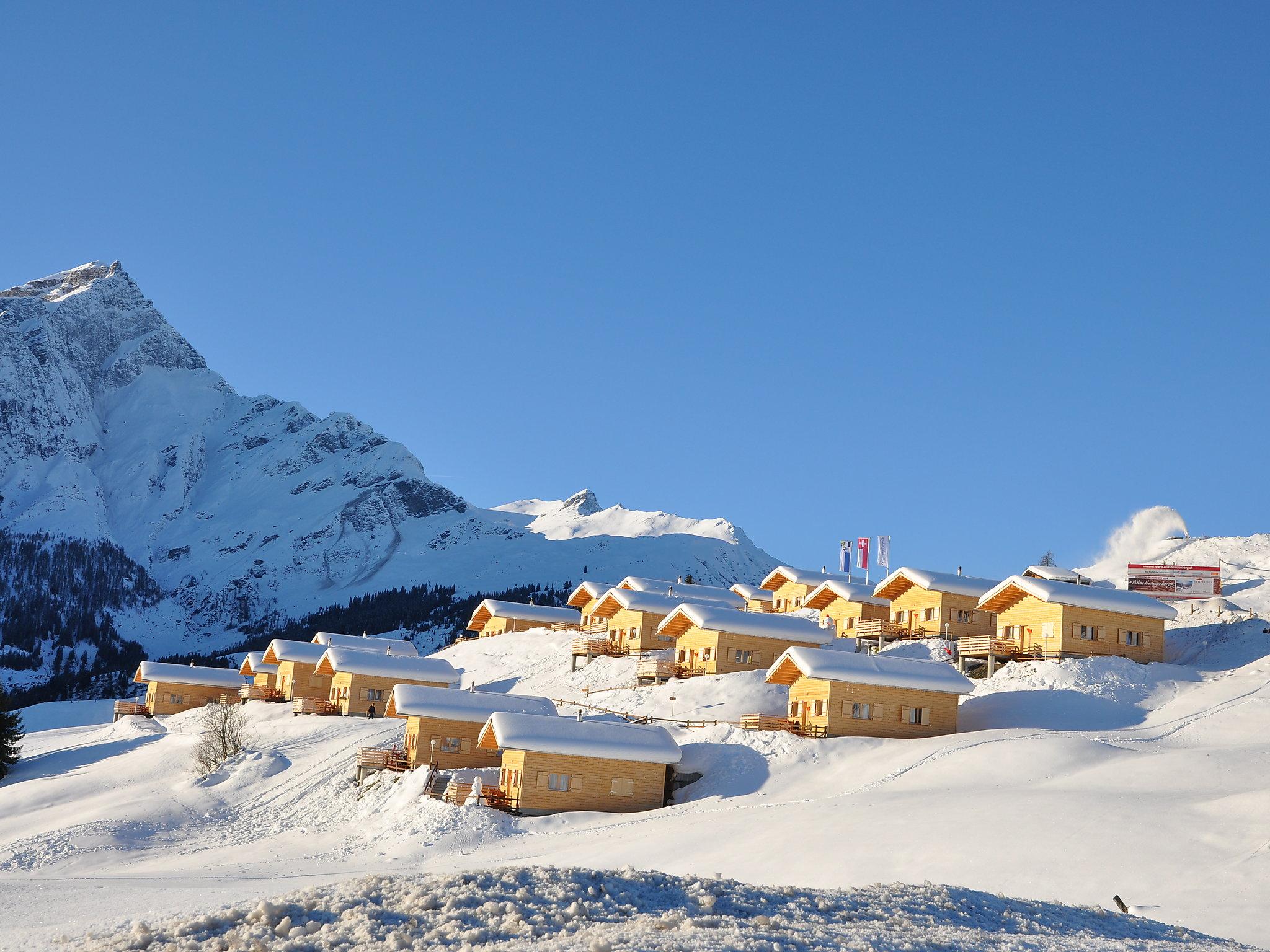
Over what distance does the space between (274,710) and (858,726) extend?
125 feet

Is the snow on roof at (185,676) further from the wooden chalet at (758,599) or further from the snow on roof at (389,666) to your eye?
the wooden chalet at (758,599)

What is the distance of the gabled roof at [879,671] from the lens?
4497cm

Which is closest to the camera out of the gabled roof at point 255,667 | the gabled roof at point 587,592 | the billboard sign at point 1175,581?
the billboard sign at point 1175,581

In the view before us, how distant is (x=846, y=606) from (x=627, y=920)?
5437 centimetres

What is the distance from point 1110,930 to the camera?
18328 mm

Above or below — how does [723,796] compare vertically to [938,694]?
below

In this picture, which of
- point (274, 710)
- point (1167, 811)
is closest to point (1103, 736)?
point (1167, 811)

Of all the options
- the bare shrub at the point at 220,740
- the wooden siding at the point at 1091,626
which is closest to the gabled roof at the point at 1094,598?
the wooden siding at the point at 1091,626

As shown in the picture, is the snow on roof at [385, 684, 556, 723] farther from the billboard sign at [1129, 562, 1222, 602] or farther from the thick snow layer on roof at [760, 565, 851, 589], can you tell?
the billboard sign at [1129, 562, 1222, 602]

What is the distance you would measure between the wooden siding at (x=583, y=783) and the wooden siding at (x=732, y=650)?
600 inches

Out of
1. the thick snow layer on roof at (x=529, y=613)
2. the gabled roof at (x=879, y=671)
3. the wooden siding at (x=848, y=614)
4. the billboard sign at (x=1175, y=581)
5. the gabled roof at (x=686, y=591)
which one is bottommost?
the gabled roof at (x=879, y=671)

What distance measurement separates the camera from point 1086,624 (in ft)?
173

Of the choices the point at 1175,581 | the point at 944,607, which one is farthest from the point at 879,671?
the point at 1175,581

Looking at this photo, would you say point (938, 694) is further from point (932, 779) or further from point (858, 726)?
point (932, 779)
